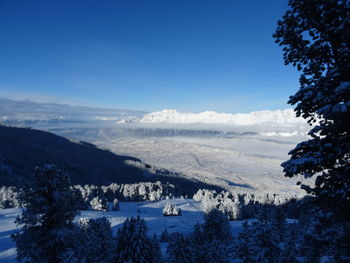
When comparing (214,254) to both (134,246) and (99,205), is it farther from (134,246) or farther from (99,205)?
(99,205)

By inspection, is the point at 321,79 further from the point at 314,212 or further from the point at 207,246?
the point at 207,246

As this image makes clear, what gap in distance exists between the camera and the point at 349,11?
7371mm

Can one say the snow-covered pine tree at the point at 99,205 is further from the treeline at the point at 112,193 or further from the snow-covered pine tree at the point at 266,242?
the snow-covered pine tree at the point at 266,242

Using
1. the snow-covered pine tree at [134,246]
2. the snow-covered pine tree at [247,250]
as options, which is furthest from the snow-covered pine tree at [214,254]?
the snow-covered pine tree at [134,246]

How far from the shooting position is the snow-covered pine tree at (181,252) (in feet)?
100

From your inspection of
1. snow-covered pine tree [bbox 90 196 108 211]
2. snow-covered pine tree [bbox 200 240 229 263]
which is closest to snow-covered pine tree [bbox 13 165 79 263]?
snow-covered pine tree [bbox 200 240 229 263]

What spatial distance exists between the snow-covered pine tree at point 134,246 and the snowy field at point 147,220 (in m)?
38.0

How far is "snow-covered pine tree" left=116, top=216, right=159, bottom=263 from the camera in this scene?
22156 millimetres

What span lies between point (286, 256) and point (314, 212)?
31814mm

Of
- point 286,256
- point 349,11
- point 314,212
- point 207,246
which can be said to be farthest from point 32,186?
point 286,256

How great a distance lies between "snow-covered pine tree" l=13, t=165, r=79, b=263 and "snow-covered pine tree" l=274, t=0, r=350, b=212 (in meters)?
16.2

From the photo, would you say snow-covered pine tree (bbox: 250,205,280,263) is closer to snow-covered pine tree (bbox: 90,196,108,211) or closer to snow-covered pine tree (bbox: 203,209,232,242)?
snow-covered pine tree (bbox: 203,209,232,242)

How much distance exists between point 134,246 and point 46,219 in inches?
366

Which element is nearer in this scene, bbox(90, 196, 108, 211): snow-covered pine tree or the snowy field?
the snowy field
